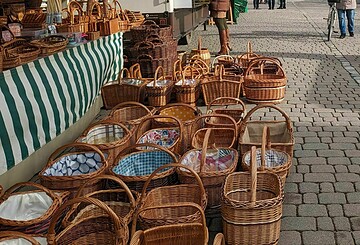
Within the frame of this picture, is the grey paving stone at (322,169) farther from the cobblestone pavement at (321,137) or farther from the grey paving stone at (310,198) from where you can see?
the grey paving stone at (310,198)

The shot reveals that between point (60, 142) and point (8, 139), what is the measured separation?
138cm

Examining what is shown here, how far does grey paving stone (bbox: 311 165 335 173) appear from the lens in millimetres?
4566

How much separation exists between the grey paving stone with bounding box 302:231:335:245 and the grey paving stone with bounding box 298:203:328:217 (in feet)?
0.88

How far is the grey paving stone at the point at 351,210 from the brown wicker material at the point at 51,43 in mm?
3039

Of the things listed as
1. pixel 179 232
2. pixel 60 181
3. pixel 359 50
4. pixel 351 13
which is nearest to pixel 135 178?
pixel 60 181

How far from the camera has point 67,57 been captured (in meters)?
5.24

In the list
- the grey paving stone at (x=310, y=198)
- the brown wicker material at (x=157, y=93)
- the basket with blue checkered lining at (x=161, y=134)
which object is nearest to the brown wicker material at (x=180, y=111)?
the basket with blue checkered lining at (x=161, y=134)

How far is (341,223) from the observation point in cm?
362

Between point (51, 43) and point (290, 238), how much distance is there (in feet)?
10.8

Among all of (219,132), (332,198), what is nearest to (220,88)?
(219,132)

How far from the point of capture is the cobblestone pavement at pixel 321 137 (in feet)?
11.9

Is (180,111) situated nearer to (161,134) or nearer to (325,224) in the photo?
(161,134)

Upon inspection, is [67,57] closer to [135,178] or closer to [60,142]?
[60,142]

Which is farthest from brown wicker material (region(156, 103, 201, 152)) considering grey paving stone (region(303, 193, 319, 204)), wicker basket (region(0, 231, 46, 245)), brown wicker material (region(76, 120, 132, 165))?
wicker basket (region(0, 231, 46, 245))
